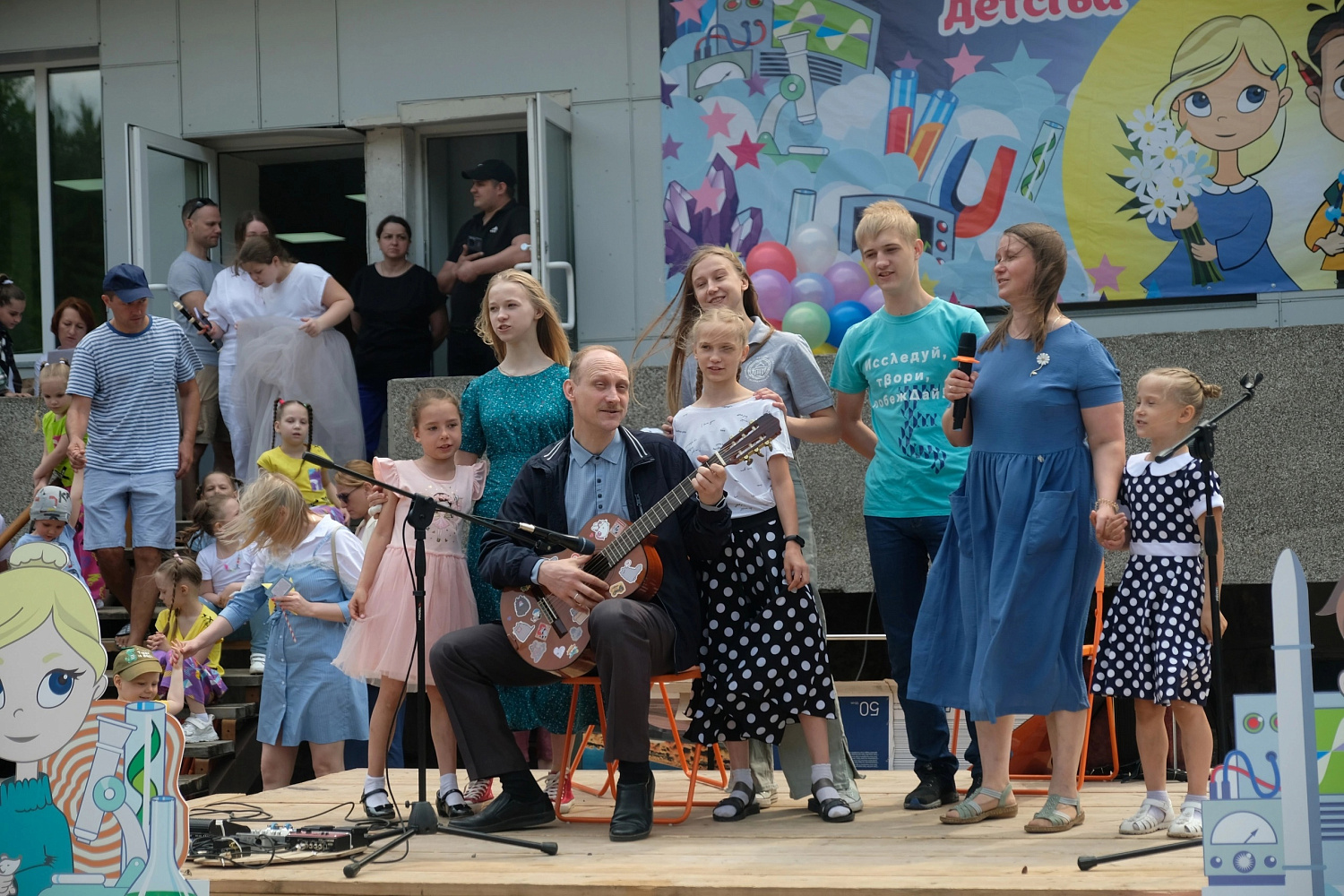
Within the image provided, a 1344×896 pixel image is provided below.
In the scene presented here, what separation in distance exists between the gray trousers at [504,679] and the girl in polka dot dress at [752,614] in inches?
8.6

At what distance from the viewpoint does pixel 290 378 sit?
7.69m

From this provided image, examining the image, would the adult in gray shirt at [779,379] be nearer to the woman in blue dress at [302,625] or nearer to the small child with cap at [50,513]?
the woman in blue dress at [302,625]

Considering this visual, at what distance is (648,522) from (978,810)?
47.2 inches

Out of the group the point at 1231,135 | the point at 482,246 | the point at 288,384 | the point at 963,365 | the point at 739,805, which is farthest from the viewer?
the point at 482,246

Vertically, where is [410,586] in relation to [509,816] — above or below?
above

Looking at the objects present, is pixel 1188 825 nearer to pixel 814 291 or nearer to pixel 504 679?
pixel 504 679

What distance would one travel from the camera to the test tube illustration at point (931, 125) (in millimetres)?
7961

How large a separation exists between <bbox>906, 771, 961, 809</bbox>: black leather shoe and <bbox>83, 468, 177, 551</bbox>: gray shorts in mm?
4418

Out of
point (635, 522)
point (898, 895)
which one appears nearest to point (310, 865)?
point (635, 522)

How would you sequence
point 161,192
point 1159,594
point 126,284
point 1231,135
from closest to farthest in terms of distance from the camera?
point 1159,594, point 126,284, point 1231,135, point 161,192

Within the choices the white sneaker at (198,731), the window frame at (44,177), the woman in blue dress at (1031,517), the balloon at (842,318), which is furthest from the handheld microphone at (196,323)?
the woman in blue dress at (1031,517)

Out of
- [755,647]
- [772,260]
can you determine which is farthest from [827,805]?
[772,260]

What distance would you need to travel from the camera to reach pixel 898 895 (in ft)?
10.1

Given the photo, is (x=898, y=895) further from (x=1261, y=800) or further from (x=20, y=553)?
(x=20, y=553)
